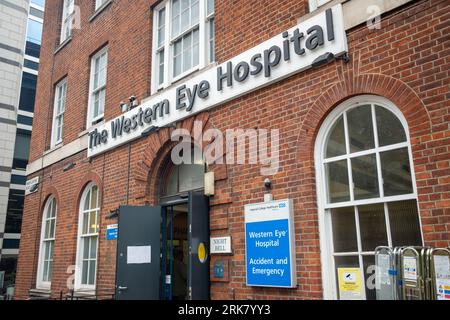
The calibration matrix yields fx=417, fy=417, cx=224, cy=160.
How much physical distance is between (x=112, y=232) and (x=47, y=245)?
13.1 feet

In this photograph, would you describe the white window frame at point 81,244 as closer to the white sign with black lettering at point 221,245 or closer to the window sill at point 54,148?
the window sill at point 54,148

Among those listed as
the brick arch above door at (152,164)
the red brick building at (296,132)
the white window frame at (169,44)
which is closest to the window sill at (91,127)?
the red brick building at (296,132)

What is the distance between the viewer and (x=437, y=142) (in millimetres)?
4152

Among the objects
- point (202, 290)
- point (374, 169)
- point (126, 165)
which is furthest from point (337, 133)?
point (126, 165)

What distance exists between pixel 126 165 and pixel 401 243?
566 centimetres

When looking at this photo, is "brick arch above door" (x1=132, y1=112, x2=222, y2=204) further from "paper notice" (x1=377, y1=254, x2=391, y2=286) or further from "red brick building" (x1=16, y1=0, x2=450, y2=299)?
"paper notice" (x1=377, y1=254, x2=391, y2=286)

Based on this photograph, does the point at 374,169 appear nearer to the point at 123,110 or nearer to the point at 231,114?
the point at 231,114

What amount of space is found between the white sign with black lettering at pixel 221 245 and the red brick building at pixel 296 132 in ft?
0.26

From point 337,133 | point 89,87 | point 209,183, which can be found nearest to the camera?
point 337,133

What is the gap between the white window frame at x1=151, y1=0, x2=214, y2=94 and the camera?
735 cm

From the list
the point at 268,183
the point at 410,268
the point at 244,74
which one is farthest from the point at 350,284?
the point at 244,74

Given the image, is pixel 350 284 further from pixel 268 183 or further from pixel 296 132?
pixel 296 132

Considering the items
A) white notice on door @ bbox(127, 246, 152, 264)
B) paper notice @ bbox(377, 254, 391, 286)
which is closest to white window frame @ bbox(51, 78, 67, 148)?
white notice on door @ bbox(127, 246, 152, 264)

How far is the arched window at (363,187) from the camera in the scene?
4.49 meters
